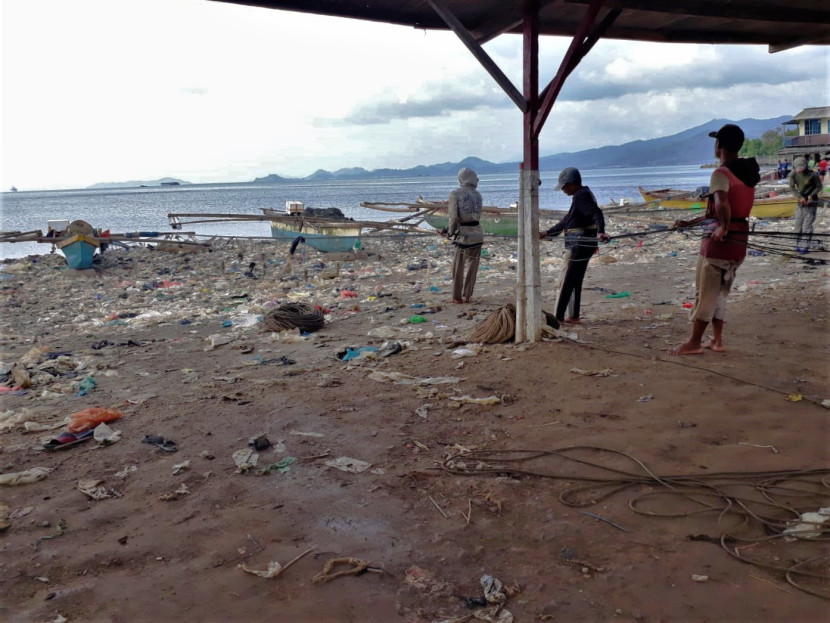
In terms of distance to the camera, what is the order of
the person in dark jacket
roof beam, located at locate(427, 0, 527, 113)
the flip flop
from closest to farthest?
the flip flop < roof beam, located at locate(427, 0, 527, 113) < the person in dark jacket

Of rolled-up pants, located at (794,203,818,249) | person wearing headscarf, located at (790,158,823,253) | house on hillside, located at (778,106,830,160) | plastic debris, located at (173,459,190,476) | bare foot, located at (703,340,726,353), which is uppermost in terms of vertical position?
house on hillside, located at (778,106,830,160)

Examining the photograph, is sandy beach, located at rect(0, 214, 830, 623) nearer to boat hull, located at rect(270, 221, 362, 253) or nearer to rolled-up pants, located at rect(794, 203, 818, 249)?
rolled-up pants, located at rect(794, 203, 818, 249)

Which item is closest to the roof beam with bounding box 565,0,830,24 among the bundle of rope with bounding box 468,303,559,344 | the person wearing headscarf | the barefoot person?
the barefoot person

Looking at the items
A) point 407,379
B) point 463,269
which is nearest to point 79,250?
point 463,269

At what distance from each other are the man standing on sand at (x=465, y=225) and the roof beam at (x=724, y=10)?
325cm

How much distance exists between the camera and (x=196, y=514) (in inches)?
125

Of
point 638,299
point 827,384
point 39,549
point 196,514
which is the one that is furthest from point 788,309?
point 39,549

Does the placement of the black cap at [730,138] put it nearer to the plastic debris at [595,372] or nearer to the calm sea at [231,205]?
the plastic debris at [595,372]

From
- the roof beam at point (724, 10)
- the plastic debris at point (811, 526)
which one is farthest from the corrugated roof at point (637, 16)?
the plastic debris at point (811, 526)

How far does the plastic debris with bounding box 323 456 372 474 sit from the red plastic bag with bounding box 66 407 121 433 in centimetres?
192

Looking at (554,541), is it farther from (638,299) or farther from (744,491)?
(638,299)

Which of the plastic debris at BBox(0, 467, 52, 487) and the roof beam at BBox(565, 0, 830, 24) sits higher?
the roof beam at BBox(565, 0, 830, 24)

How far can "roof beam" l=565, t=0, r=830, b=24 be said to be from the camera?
5.21 m

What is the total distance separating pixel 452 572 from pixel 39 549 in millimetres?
1952
